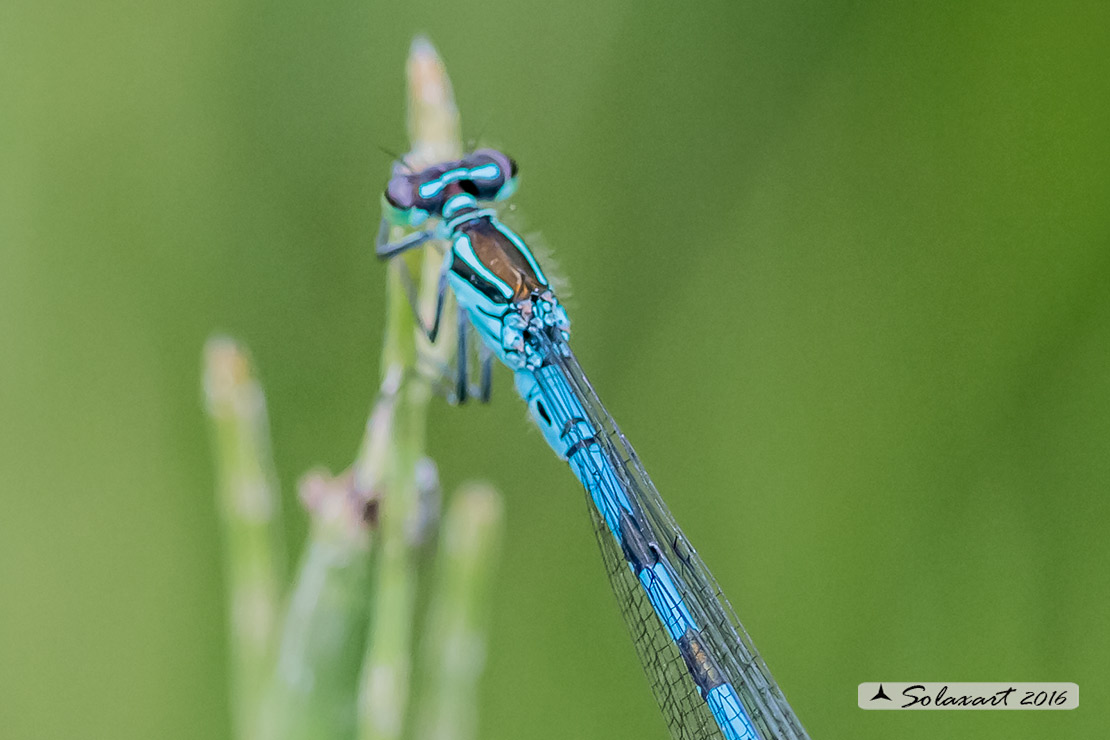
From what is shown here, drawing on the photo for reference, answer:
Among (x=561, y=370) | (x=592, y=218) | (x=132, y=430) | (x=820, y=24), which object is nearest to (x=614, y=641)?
(x=561, y=370)

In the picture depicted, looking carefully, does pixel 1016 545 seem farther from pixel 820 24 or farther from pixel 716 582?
pixel 820 24

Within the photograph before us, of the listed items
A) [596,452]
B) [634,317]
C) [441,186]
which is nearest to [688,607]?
[596,452]

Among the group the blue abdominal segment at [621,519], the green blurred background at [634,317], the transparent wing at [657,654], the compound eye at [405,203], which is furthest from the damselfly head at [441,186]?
the transparent wing at [657,654]

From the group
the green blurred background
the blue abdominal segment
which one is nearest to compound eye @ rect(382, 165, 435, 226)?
the green blurred background

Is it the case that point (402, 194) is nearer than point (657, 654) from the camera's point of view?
Yes

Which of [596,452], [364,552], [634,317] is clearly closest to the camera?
[364,552]

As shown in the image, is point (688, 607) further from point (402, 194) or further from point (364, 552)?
point (402, 194)

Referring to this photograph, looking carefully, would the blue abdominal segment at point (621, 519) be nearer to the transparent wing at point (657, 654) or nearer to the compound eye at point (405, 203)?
the transparent wing at point (657, 654)

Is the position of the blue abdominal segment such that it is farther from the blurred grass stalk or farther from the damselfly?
the blurred grass stalk
